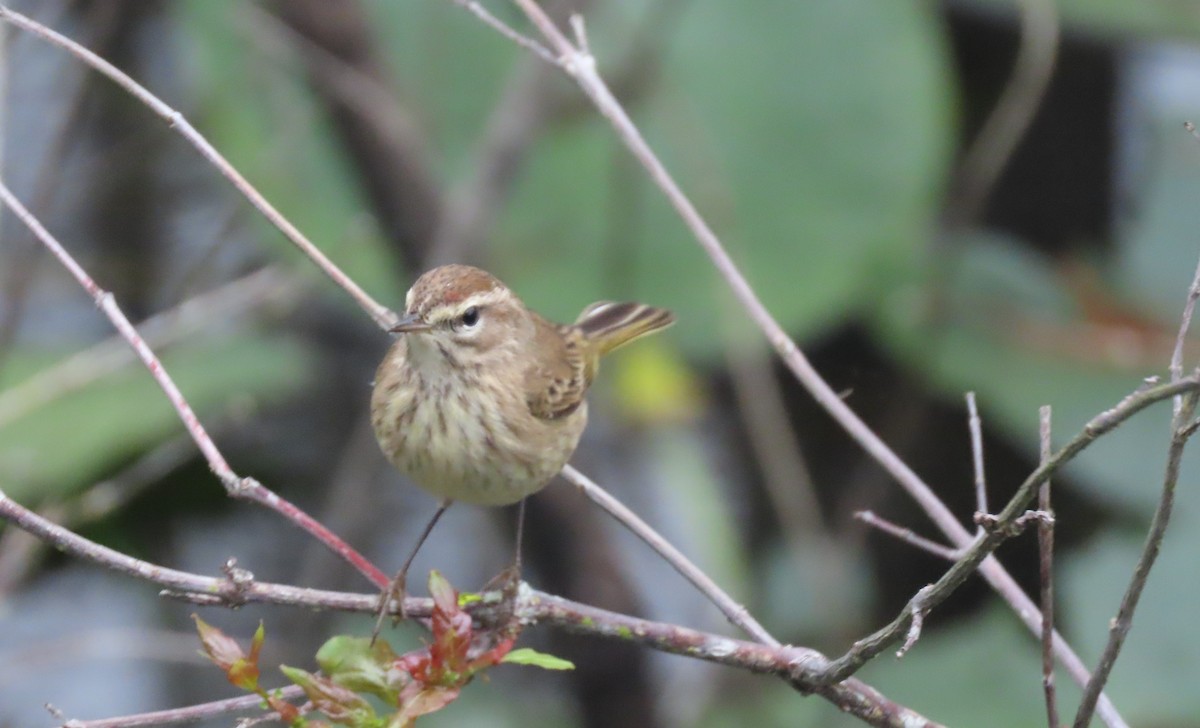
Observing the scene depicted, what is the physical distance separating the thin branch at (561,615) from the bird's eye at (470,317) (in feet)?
2.97

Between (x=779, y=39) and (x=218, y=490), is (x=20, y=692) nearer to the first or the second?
(x=218, y=490)

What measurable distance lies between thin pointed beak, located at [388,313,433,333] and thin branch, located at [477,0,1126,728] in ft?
1.80

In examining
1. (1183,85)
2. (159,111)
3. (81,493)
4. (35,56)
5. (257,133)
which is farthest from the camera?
(1183,85)

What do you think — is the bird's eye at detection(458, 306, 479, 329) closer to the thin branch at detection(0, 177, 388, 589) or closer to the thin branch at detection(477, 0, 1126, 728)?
the thin branch at detection(477, 0, 1126, 728)

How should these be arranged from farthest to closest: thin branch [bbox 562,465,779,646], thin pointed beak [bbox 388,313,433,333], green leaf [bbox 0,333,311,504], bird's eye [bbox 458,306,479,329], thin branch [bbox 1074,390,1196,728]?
green leaf [bbox 0,333,311,504] < bird's eye [bbox 458,306,479,329] < thin pointed beak [bbox 388,313,433,333] < thin branch [bbox 562,465,779,646] < thin branch [bbox 1074,390,1196,728]

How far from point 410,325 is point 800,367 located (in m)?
0.77

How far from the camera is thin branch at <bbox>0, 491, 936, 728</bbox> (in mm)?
1996

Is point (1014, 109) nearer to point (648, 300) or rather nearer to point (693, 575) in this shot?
point (648, 300)

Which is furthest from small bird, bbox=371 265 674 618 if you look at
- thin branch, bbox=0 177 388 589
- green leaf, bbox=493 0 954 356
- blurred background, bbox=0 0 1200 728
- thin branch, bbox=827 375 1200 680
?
green leaf, bbox=493 0 954 356

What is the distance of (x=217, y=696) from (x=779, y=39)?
3.27 m

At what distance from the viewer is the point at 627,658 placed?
193 inches

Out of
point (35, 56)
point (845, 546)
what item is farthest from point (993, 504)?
point (35, 56)

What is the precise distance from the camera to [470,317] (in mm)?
3195

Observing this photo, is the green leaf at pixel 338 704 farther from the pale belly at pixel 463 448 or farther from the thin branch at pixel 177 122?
the pale belly at pixel 463 448
